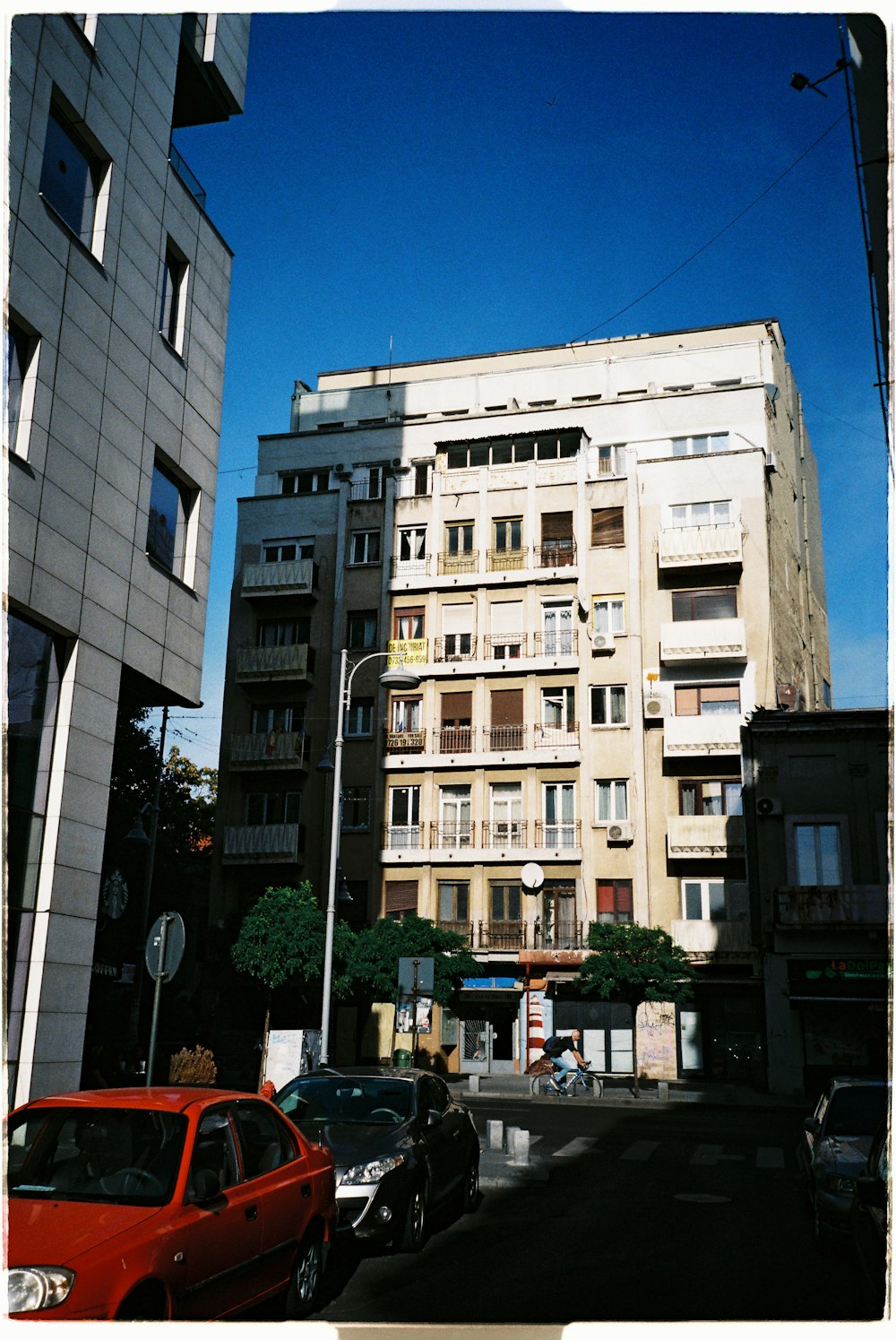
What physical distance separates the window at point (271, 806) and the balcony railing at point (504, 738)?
24.9 ft

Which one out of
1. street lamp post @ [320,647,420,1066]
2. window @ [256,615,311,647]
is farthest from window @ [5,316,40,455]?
window @ [256,615,311,647]

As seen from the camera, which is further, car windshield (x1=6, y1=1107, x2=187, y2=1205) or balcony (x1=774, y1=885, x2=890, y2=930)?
balcony (x1=774, y1=885, x2=890, y2=930)

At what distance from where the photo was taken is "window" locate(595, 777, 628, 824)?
40.3 m

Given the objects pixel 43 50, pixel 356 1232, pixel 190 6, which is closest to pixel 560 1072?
pixel 356 1232

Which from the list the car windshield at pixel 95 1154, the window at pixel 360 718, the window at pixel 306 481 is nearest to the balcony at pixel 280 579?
the window at pixel 306 481

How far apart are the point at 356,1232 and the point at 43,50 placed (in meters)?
13.7

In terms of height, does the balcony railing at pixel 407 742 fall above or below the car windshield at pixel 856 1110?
above

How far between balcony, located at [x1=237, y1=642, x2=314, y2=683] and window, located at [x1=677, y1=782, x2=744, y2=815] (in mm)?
14888

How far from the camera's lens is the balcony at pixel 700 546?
1585 inches

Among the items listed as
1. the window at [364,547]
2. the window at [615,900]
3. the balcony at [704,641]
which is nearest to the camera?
the window at [615,900]

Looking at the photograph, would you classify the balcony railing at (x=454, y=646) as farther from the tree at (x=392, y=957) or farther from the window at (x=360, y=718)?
the tree at (x=392, y=957)

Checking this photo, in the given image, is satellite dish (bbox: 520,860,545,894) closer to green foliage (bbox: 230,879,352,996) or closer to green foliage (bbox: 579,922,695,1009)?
green foliage (bbox: 579,922,695,1009)

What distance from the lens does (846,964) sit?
109 feet

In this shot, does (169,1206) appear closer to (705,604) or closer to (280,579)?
(705,604)
